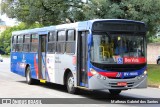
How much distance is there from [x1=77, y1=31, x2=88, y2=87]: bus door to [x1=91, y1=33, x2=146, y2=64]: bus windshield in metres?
0.69

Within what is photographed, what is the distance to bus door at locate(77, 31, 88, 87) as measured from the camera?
16.0 meters

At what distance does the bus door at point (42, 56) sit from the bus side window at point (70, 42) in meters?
3.09

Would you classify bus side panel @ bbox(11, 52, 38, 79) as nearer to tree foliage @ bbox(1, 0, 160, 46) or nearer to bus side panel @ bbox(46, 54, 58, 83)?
bus side panel @ bbox(46, 54, 58, 83)

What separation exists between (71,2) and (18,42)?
34.4 ft

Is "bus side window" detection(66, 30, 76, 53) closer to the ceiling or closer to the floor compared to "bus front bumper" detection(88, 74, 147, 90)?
closer to the ceiling

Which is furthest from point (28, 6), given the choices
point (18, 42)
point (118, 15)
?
point (18, 42)

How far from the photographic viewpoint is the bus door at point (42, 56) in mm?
20853

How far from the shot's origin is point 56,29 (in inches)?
762

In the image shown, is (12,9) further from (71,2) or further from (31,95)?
(31,95)

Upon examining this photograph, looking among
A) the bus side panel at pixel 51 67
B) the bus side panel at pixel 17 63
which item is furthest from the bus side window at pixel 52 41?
the bus side panel at pixel 17 63

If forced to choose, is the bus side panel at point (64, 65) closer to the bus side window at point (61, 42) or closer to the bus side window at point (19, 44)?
the bus side window at point (61, 42)

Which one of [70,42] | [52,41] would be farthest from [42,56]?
[70,42]

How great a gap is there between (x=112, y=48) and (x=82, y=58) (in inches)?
61.2

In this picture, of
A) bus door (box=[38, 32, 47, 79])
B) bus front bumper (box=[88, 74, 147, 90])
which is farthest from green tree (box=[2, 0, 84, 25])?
bus front bumper (box=[88, 74, 147, 90])
